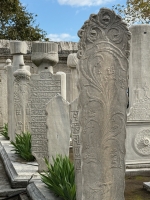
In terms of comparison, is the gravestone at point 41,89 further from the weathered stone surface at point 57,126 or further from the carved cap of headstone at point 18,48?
the carved cap of headstone at point 18,48

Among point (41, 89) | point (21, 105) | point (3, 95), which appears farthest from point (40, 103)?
point (3, 95)

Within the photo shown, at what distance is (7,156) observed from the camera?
7402mm

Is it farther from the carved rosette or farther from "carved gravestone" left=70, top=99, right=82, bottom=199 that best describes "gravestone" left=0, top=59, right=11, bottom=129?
"carved gravestone" left=70, top=99, right=82, bottom=199

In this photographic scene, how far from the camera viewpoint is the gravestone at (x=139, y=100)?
6523 mm

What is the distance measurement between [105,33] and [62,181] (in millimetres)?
2018

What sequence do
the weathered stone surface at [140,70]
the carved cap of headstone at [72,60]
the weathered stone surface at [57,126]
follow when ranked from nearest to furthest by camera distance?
the weathered stone surface at [57,126] → the weathered stone surface at [140,70] → the carved cap of headstone at [72,60]

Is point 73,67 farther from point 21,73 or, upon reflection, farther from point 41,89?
point 41,89

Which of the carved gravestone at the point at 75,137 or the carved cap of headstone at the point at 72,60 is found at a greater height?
the carved cap of headstone at the point at 72,60

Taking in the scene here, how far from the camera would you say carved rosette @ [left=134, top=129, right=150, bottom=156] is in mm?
6730

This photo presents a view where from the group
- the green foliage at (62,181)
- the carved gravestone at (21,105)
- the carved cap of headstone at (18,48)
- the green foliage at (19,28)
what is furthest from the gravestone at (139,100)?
the green foliage at (19,28)

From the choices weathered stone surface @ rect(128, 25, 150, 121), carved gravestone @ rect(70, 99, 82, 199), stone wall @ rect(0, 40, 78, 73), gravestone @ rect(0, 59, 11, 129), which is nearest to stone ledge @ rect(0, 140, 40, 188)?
carved gravestone @ rect(70, 99, 82, 199)

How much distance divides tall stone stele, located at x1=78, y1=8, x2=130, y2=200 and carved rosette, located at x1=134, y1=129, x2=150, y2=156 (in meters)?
3.26

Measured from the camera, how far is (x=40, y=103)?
6074 mm

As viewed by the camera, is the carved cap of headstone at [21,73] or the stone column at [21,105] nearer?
the carved cap of headstone at [21,73]
